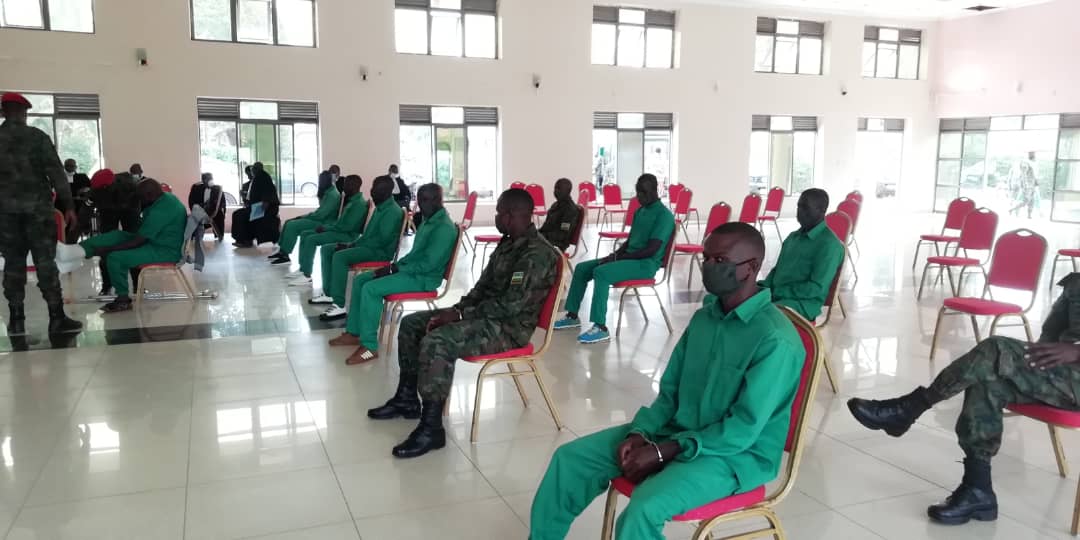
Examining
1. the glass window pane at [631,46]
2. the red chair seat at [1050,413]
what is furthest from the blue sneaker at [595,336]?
the glass window pane at [631,46]

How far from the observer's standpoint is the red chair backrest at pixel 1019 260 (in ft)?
14.9

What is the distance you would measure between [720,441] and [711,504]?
164 millimetres

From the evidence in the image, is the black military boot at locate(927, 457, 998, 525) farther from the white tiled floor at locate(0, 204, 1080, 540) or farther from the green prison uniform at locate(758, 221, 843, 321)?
the green prison uniform at locate(758, 221, 843, 321)

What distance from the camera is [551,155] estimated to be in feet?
48.3

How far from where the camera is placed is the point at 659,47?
15438 mm

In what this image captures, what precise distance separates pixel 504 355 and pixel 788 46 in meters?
15.2

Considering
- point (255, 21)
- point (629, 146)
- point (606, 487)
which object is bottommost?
point (606, 487)

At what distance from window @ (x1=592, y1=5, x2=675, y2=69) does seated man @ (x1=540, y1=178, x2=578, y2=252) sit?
340 inches

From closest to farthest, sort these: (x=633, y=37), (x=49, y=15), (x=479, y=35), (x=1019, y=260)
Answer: (x=1019, y=260), (x=49, y=15), (x=479, y=35), (x=633, y=37)

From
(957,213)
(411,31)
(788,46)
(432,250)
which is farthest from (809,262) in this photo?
(788,46)

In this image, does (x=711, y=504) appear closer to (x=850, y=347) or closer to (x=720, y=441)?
(x=720, y=441)

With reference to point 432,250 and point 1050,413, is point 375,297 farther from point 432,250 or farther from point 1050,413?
point 1050,413

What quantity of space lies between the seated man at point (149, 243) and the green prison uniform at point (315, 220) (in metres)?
2.02

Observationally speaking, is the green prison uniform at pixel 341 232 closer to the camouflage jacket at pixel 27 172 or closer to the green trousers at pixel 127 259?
the green trousers at pixel 127 259
